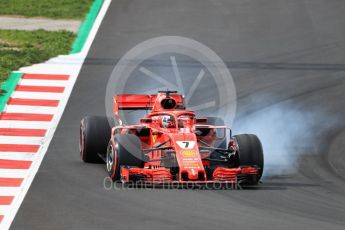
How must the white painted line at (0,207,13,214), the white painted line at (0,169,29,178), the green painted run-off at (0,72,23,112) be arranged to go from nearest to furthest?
the white painted line at (0,207,13,214), the white painted line at (0,169,29,178), the green painted run-off at (0,72,23,112)

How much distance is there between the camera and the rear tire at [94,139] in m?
21.6

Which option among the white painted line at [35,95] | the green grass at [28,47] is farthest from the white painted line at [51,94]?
the green grass at [28,47]

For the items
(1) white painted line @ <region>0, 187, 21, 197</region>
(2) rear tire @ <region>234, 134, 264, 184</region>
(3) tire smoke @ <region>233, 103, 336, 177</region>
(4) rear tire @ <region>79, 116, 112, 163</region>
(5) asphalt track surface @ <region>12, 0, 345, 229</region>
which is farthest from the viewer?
(3) tire smoke @ <region>233, 103, 336, 177</region>

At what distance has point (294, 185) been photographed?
20266mm

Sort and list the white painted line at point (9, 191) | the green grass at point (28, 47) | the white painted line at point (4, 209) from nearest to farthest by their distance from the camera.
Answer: the white painted line at point (4, 209) → the white painted line at point (9, 191) → the green grass at point (28, 47)

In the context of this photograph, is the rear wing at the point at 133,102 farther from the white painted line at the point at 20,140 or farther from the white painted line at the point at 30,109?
the white painted line at the point at 30,109

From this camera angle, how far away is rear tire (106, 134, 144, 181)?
19.6 meters

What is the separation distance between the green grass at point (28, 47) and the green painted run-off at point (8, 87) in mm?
199

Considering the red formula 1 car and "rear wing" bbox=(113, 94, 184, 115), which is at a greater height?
"rear wing" bbox=(113, 94, 184, 115)

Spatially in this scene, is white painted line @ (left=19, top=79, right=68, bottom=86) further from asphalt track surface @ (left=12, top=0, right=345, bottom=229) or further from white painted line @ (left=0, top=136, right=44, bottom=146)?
white painted line @ (left=0, top=136, right=44, bottom=146)

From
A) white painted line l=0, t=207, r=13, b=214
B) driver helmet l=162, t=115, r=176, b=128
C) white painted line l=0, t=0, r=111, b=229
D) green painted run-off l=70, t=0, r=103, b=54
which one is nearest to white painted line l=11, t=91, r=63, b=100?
white painted line l=0, t=0, r=111, b=229

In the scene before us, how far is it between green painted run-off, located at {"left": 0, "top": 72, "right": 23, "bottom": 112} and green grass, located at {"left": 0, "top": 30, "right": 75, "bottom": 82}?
20cm

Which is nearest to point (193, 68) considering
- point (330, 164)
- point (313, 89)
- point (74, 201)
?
point (313, 89)

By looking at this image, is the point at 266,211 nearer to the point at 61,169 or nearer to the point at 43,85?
the point at 61,169
